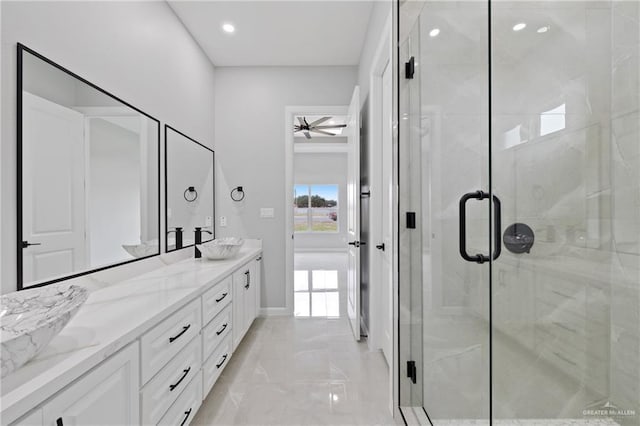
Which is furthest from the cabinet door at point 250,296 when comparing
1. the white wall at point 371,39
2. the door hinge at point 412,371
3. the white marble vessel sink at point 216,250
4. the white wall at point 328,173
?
the white wall at point 328,173

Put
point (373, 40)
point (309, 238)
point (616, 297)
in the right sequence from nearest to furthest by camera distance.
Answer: point (616, 297), point (373, 40), point (309, 238)

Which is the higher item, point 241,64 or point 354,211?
point 241,64

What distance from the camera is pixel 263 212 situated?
345 cm

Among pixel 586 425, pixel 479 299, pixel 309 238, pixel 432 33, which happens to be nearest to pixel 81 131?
pixel 432 33

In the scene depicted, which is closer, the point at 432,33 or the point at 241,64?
the point at 432,33

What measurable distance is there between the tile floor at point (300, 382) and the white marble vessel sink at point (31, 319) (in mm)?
1121

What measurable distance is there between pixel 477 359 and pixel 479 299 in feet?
0.88

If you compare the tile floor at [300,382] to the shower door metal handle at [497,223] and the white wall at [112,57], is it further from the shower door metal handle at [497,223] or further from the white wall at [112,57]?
the white wall at [112,57]

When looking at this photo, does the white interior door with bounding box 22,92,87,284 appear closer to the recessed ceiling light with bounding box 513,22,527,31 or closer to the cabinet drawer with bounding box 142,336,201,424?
the cabinet drawer with bounding box 142,336,201,424

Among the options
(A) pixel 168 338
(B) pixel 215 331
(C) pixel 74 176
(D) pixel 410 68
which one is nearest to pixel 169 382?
(A) pixel 168 338

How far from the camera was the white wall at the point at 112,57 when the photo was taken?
1.19 meters

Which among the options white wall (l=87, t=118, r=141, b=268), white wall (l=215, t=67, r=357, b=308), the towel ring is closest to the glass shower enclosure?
white wall (l=87, t=118, r=141, b=268)

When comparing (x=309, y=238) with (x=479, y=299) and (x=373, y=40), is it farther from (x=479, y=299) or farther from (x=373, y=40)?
(x=479, y=299)

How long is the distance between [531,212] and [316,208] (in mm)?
7293
